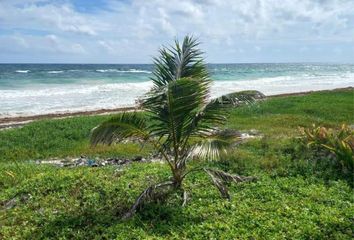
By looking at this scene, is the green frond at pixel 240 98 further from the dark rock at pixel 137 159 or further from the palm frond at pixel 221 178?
the dark rock at pixel 137 159

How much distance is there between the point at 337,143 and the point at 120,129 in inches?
212

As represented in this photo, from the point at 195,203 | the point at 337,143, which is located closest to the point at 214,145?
the point at 195,203

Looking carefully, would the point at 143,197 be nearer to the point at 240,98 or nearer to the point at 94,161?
the point at 240,98

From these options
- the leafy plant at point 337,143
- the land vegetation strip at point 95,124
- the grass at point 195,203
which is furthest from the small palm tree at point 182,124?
the land vegetation strip at point 95,124

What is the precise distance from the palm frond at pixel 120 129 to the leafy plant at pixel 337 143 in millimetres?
4708

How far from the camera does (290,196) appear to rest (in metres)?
7.78

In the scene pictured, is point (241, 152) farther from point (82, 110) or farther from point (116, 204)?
point (82, 110)

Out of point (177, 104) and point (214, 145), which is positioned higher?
point (177, 104)

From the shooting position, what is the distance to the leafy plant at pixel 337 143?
934cm

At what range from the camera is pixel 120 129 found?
6.98 meters

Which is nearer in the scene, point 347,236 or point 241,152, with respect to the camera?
point 347,236

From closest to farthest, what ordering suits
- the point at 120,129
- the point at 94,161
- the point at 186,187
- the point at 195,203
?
the point at 120,129 < the point at 195,203 < the point at 186,187 < the point at 94,161

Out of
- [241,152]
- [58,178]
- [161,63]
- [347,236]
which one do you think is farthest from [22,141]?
[347,236]

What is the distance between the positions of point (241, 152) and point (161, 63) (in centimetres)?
403
